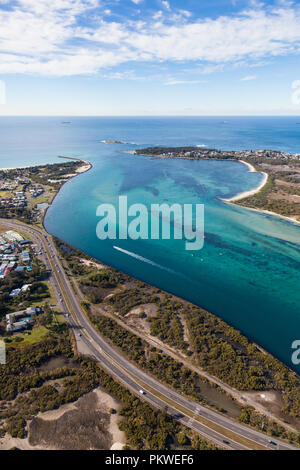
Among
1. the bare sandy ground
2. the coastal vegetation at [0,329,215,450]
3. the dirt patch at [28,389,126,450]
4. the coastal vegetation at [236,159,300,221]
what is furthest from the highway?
the coastal vegetation at [236,159,300,221]

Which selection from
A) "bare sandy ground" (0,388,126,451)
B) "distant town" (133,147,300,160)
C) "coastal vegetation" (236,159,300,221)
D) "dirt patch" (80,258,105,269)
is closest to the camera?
"bare sandy ground" (0,388,126,451)

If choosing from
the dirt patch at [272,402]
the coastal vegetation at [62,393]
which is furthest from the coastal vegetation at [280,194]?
the coastal vegetation at [62,393]

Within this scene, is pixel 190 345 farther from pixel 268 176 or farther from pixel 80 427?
pixel 268 176

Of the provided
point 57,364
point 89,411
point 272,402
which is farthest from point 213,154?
point 89,411

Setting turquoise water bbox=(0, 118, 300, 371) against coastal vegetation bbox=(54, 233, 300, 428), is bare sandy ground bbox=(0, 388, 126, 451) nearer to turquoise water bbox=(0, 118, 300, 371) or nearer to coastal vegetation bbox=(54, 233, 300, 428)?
coastal vegetation bbox=(54, 233, 300, 428)

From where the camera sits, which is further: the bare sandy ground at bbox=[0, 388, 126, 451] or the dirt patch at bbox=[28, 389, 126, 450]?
the dirt patch at bbox=[28, 389, 126, 450]

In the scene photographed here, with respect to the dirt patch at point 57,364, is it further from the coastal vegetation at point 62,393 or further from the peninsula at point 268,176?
the peninsula at point 268,176

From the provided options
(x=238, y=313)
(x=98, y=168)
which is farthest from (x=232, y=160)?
(x=238, y=313)

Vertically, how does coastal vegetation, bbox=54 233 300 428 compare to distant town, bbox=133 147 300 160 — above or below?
below
